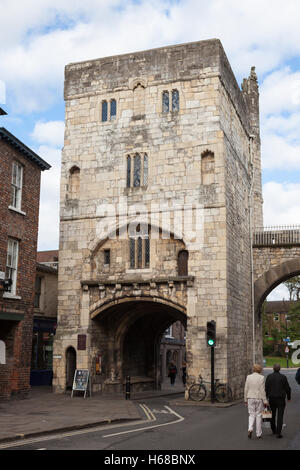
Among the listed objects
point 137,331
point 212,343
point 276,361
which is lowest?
point 276,361

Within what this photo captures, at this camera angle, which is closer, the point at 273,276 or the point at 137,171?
the point at 137,171

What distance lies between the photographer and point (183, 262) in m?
21.8

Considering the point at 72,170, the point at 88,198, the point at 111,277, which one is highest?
the point at 72,170

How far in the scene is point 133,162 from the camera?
2294cm

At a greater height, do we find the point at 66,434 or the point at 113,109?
the point at 113,109

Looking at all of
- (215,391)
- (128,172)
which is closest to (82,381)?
(215,391)

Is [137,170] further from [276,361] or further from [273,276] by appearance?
[276,361]

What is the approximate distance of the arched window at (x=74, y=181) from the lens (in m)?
23.8

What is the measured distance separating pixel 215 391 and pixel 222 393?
26 cm

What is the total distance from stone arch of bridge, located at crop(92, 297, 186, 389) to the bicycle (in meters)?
2.88

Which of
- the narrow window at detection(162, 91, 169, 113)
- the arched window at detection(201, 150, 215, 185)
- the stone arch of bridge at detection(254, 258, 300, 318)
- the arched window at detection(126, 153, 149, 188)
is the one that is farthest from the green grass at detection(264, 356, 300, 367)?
the narrow window at detection(162, 91, 169, 113)
